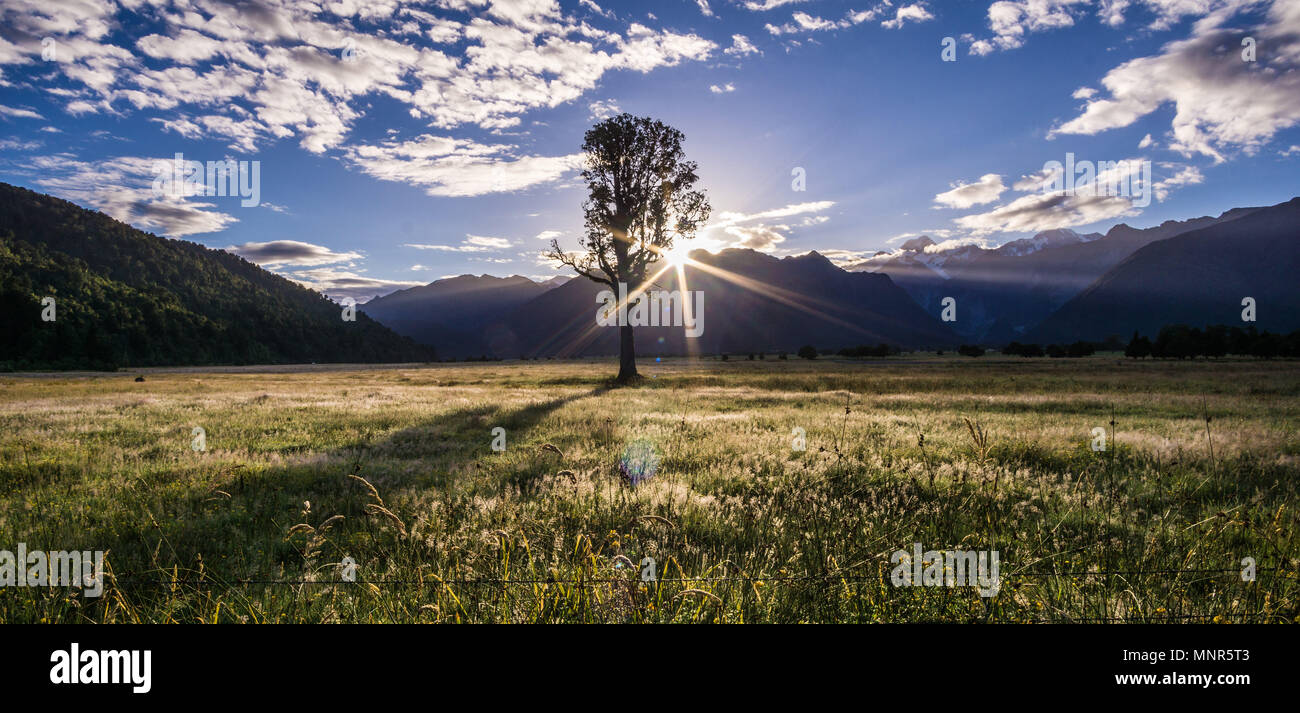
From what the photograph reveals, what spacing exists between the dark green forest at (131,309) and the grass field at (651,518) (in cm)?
12132

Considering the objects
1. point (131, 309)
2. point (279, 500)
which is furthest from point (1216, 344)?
point (131, 309)

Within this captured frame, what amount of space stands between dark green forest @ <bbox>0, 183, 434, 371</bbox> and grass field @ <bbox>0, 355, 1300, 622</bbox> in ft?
398

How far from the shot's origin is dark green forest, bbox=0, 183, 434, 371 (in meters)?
102

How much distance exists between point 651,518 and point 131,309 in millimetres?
170930

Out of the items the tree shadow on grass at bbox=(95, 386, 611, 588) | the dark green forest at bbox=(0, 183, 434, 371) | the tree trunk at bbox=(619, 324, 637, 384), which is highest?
the dark green forest at bbox=(0, 183, 434, 371)

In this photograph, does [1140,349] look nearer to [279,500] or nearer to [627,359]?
[627,359]

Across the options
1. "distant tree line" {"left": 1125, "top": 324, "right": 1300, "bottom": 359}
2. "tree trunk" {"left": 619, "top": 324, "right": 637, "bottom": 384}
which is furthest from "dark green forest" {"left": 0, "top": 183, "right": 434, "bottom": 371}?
"distant tree line" {"left": 1125, "top": 324, "right": 1300, "bottom": 359}

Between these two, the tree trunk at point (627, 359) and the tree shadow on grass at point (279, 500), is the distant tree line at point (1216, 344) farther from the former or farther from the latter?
the tree shadow on grass at point (279, 500)

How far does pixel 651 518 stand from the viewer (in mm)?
3412

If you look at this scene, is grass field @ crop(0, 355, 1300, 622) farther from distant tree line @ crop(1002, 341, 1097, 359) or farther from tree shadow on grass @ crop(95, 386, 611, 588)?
distant tree line @ crop(1002, 341, 1097, 359)

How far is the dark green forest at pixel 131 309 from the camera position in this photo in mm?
102500

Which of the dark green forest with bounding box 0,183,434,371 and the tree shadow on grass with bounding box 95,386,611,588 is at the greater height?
the dark green forest with bounding box 0,183,434,371
